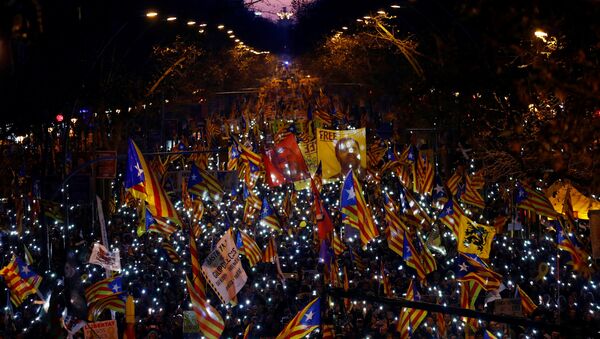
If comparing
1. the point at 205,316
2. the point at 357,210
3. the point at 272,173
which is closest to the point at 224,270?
the point at 205,316

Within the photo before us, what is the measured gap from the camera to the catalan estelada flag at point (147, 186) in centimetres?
1380

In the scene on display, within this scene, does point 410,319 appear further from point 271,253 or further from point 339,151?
point 339,151

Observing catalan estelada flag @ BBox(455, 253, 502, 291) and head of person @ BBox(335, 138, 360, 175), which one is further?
head of person @ BBox(335, 138, 360, 175)

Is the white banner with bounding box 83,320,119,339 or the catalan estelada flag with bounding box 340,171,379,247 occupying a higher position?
the catalan estelada flag with bounding box 340,171,379,247

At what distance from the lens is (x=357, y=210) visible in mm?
15867

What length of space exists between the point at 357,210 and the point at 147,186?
427 centimetres

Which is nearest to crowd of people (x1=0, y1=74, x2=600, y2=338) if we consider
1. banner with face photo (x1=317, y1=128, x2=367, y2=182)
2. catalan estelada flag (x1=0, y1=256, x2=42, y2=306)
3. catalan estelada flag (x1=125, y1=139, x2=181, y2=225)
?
catalan estelada flag (x1=0, y1=256, x2=42, y2=306)

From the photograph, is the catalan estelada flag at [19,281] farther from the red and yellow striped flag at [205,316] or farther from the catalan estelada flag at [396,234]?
the catalan estelada flag at [396,234]

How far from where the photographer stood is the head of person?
2180cm

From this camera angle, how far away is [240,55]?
217 ft

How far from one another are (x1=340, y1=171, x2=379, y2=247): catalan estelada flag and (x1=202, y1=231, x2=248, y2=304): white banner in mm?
3290

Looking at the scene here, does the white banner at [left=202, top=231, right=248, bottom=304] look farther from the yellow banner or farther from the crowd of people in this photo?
the yellow banner

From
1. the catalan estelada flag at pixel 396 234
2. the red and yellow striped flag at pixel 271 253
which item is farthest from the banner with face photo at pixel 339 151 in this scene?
the catalan estelada flag at pixel 396 234

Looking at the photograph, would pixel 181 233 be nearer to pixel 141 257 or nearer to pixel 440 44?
pixel 141 257
